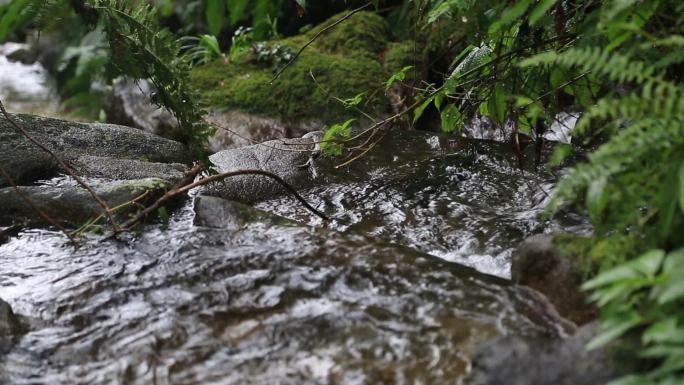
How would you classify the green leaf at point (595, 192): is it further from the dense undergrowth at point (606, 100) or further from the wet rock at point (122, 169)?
the wet rock at point (122, 169)

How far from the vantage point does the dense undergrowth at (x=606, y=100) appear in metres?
1.43

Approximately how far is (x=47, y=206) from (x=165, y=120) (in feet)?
9.58

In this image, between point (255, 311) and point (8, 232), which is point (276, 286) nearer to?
point (255, 311)

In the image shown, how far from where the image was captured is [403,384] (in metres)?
1.82

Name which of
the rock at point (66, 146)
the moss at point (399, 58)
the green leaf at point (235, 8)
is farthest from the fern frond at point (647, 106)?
the moss at point (399, 58)

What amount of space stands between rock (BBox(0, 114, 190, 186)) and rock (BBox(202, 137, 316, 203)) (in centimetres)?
53

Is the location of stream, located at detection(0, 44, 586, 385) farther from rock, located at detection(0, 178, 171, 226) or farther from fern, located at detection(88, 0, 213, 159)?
fern, located at detection(88, 0, 213, 159)

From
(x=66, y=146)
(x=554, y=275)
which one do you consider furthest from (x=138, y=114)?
(x=554, y=275)

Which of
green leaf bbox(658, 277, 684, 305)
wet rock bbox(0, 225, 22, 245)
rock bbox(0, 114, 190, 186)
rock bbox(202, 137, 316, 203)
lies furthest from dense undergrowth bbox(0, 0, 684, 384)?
rock bbox(0, 114, 190, 186)

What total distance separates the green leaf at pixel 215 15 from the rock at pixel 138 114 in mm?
4615

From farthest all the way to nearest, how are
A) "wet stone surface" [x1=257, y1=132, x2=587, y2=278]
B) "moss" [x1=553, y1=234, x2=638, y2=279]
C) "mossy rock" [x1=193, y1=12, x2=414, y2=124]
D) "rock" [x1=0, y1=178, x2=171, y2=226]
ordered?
1. "mossy rock" [x1=193, y1=12, x2=414, y2=124]
2. "rock" [x1=0, y1=178, x2=171, y2=226]
3. "wet stone surface" [x1=257, y1=132, x2=587, y2=278]
4. "moss" [x1=553, y1=234, x2=638, y2=279]

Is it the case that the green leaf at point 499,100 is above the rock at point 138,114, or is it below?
above

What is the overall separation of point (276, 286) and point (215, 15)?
1253 mm

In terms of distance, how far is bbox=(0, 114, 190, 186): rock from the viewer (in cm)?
379
